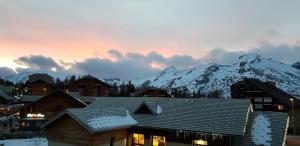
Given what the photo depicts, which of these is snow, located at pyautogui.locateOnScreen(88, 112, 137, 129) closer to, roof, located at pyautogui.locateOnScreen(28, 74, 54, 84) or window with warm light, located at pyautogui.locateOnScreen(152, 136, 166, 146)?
window with warm light, located at pyautogui.locateOnScreen(152, 136, 166, 146)

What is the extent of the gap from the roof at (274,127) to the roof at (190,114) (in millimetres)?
1395

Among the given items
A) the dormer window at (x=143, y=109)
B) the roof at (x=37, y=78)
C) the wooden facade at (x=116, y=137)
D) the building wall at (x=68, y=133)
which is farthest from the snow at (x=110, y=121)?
the roof at (x=37, y=78)

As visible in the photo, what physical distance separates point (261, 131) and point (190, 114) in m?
6.72

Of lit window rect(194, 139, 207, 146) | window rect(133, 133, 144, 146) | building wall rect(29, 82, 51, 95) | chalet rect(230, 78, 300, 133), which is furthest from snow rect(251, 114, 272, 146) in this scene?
building wall rect(29, 82, 51, 95)

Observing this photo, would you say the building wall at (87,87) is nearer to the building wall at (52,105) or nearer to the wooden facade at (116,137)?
the building wall at (52,105)

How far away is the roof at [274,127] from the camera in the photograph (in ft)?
78.6

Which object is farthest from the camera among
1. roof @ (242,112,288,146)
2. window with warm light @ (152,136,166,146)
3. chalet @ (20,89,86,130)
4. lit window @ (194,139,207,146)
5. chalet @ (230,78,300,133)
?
chalet @ (230,78,300,133)

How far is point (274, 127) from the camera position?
25172mm

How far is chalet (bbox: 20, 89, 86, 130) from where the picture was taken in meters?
52.5

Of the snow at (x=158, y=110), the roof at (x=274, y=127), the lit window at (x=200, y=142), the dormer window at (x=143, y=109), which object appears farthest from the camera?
the dormer window at (x=143, y=109)

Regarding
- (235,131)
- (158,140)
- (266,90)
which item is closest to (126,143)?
(158,140)

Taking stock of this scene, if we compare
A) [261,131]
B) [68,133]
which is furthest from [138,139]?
[261,131]

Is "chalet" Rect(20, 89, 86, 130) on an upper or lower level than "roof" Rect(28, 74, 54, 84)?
lower

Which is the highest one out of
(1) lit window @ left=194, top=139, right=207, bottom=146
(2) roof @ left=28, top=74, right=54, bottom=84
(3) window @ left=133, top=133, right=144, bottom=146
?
(2) roof @ left=28, top=74, right=54, bottom=84
